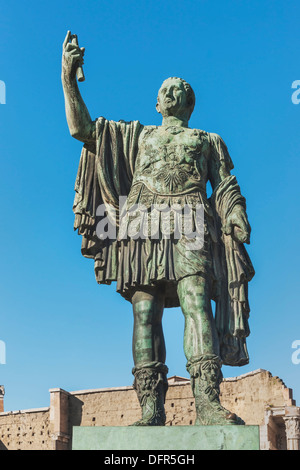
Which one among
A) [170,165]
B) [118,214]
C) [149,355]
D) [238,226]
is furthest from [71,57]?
[149,355]

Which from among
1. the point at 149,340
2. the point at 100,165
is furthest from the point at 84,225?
the point at 149,340

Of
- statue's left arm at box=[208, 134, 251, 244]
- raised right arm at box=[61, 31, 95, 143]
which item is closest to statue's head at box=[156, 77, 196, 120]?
statue's left arm at box=[208, 134, 251, 244]

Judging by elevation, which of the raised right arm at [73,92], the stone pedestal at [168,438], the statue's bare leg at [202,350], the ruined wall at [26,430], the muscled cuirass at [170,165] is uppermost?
the ruined wall at [26,430]

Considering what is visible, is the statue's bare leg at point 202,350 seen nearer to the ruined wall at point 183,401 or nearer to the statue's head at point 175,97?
the statue's head at point 175,97

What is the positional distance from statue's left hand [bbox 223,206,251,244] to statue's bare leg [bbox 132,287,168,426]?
0.77 meters

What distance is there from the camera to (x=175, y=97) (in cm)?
761

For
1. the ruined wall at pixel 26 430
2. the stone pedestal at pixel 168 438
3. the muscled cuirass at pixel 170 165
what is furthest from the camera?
the ruined wall at pixel 26 430

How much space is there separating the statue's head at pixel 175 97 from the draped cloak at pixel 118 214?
281 millimetres

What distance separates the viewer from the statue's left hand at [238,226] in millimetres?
7203
